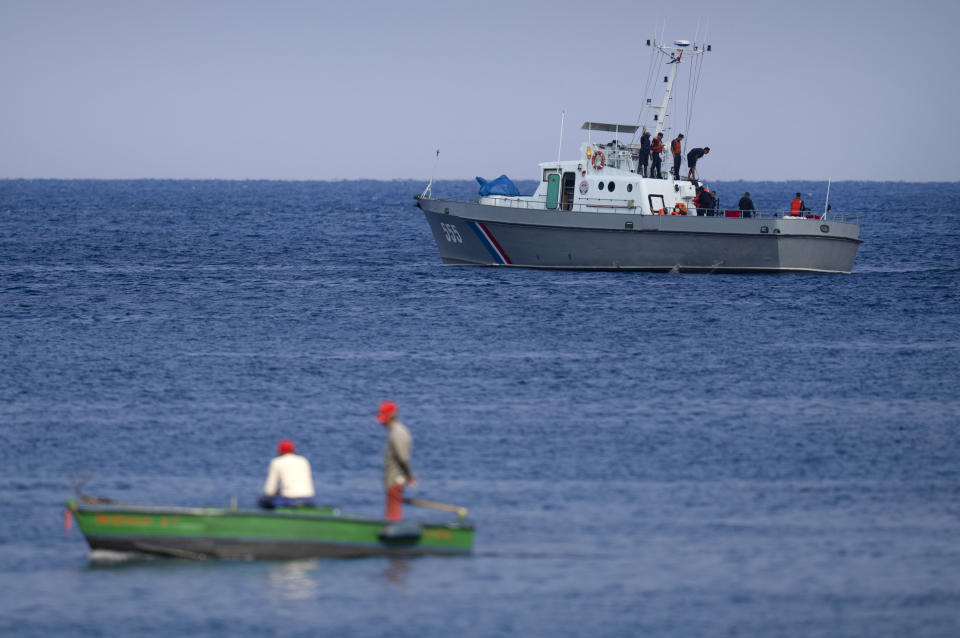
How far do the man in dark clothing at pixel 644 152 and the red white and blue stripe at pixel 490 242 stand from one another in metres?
6.33

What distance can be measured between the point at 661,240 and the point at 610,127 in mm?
5029

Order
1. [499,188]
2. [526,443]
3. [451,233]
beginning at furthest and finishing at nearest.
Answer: [451,233] → [499,188] → [526,443]

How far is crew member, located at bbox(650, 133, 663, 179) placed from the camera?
1847 inches

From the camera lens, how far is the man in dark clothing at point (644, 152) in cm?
4672

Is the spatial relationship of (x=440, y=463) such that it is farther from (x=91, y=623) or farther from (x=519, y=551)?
(x=91, y=623)

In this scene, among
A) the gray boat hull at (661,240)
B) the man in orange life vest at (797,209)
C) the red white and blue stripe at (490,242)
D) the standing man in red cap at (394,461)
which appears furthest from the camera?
the red white and blue stripe at (490,242)

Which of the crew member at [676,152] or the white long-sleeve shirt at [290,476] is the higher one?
the crew member at [676,152]

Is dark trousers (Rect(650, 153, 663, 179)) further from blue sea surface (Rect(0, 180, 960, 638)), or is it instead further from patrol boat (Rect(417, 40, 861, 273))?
blue sea surface (Rect(0, 180, 960, 638))

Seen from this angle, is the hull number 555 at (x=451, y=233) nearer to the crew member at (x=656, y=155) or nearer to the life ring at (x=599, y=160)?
the life ring at (x=599, y=160)

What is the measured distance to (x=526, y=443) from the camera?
80.2ft

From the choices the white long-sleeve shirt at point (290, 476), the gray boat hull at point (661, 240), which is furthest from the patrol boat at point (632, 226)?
the white long-sleeve shirt at point (290, 476)

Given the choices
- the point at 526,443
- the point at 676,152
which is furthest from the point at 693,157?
the point at 526,443

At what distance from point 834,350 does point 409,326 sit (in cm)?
1327

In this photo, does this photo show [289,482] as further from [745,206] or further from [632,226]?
[745,206]
